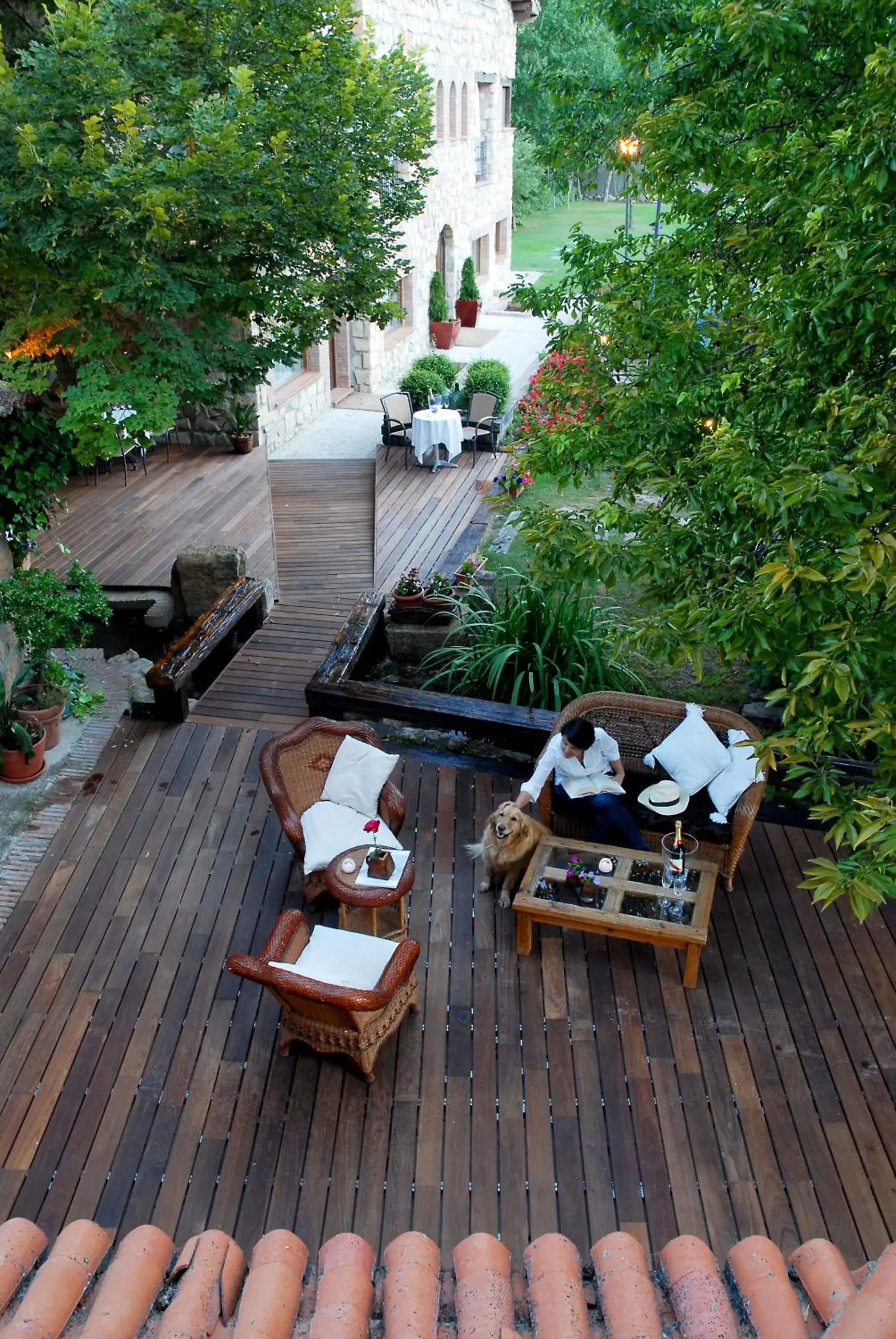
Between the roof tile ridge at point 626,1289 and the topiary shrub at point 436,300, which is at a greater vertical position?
the roof tile ridge at point 626,1289

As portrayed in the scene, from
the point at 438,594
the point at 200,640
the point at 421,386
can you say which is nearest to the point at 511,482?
the point at 438,594

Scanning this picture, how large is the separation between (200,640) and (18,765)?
162 centimetres

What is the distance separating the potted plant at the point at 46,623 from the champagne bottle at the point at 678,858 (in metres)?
4.15

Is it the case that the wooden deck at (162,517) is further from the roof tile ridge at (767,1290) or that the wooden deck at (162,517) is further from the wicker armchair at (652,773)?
the roof tile ridge at (767,1290)

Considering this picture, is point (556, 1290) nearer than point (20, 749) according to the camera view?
Yes

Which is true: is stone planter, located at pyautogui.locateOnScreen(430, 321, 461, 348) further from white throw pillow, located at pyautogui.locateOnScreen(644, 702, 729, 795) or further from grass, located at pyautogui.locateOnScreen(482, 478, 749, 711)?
white throw pillow, located at pyautogui.locateOnScreen(644, 702, 729, 795)

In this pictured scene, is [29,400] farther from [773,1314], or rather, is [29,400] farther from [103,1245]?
[773,1314]

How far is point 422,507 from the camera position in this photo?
38.6 feet

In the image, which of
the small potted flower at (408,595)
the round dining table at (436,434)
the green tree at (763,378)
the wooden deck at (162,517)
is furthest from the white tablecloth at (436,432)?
the green tree at (763,378)

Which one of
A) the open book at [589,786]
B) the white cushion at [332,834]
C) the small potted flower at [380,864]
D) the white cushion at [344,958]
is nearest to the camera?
the white cushion at [344,958]

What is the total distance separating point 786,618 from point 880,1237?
8.45ft

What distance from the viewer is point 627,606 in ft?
29.4

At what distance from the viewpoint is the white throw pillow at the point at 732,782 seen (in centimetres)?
543

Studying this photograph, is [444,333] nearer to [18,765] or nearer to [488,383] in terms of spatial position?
[488,383]
